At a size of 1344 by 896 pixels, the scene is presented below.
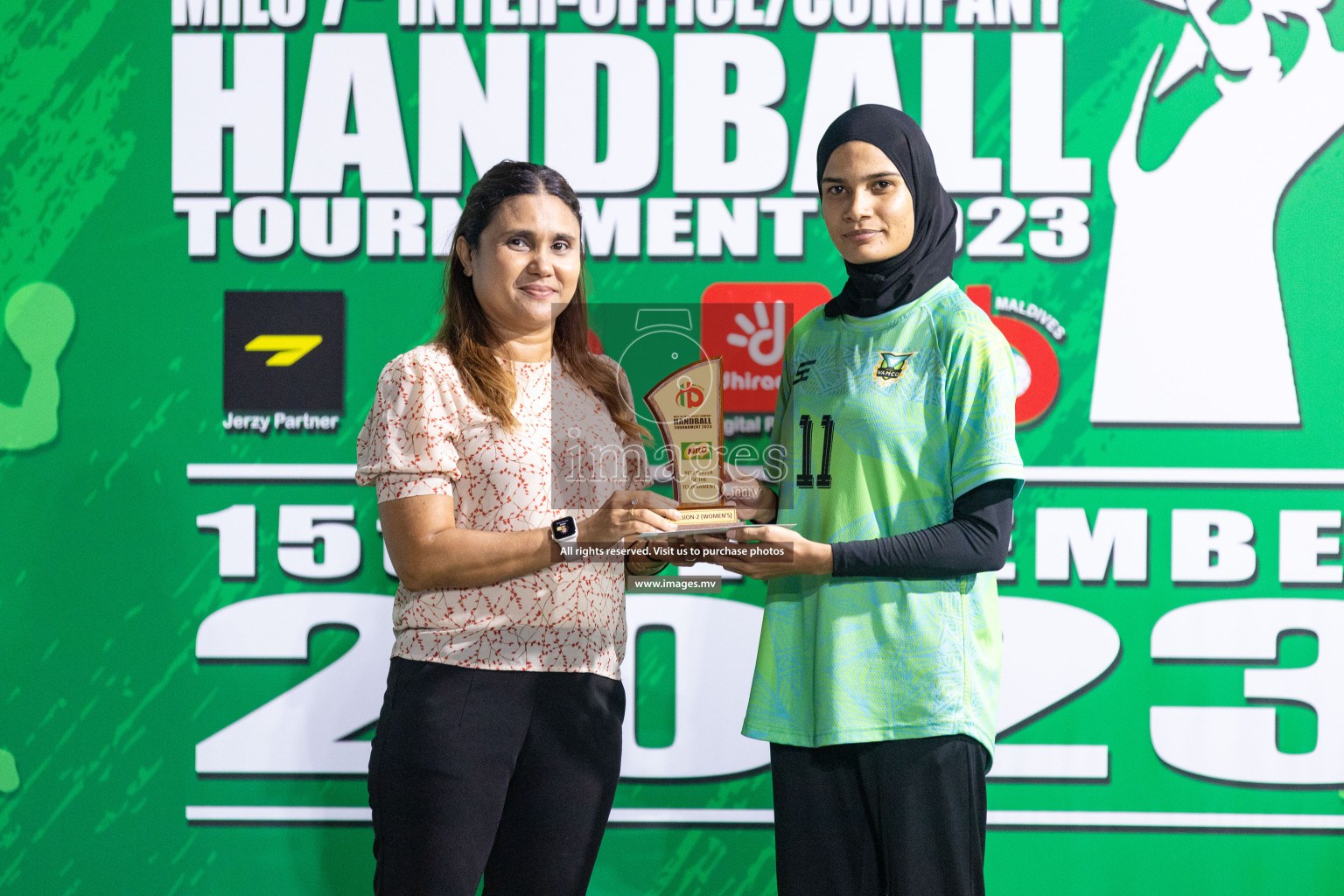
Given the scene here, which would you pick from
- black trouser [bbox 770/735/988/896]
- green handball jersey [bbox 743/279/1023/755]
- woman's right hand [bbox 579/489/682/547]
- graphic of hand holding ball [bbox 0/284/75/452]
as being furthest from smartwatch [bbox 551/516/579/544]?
graphic of hand holding ball [bbox 0/284/75/452]

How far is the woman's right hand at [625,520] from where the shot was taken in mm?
1393

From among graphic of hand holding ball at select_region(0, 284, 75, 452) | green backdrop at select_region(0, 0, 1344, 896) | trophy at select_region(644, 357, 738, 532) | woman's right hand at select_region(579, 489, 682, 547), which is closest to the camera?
woman's right hand at select_region(579, 489, 682, 547)

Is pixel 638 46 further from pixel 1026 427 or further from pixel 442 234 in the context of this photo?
pixel 1026 427

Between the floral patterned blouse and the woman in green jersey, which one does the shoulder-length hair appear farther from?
the woman in green jersey

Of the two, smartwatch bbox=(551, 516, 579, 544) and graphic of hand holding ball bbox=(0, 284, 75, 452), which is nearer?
smartwatch bbox=(551, 516, 579, 544)

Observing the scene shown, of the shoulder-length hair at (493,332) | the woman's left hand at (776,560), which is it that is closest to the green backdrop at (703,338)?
the shoulder-length hair at (493,332)

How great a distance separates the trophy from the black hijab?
10.9 inches

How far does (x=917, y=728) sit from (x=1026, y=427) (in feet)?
3.68

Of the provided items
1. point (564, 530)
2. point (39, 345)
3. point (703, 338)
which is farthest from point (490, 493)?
point (39, 345)

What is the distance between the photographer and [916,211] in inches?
59.5

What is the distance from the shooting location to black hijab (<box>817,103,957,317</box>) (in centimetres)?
149

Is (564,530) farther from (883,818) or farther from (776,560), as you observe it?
(883,818)

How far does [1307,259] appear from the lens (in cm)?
231

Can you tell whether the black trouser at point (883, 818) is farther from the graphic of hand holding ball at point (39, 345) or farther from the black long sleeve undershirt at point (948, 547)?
the graphic of hand holding ball at point (39, 345)
